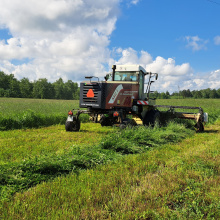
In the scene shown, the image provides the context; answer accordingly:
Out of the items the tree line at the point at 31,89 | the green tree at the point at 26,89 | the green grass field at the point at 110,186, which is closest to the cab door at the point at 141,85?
the green grass field at the point at 110,186

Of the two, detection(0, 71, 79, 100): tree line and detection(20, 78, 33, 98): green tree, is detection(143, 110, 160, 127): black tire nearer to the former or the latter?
detection(0, 71, 79, 100): tree line

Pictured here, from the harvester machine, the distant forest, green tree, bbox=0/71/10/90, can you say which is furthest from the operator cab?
green tree, bbox=0/71/10/90

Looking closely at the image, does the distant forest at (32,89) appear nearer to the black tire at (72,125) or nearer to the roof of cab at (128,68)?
the roof of cab at (128,68)

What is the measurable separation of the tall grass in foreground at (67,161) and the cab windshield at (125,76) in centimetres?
311

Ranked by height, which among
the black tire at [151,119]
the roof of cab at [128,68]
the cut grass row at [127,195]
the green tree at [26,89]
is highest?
the green tree at [26,89]

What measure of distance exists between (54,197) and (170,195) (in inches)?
62.3

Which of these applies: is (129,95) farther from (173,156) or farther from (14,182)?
(14,182)

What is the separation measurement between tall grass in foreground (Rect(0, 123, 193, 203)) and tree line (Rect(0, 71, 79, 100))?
68919 millimetres

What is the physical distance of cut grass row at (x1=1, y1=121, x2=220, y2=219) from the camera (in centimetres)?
226

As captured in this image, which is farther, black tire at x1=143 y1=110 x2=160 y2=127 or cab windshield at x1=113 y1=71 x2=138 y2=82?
black tire at x1=143 y1=110 x2=160 y2=127

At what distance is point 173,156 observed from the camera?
14.7 ft

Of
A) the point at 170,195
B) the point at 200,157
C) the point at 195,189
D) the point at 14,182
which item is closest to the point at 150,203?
the point at 170,195

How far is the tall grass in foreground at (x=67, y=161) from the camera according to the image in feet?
9.88

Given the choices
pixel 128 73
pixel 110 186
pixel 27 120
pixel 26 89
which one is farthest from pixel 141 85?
pixel 26 89
